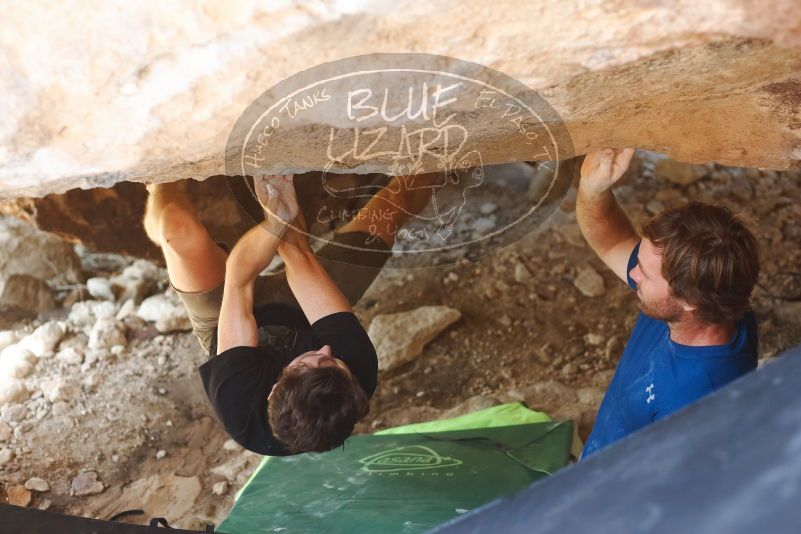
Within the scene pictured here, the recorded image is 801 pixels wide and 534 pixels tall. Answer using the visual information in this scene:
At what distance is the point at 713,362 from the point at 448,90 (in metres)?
0.79

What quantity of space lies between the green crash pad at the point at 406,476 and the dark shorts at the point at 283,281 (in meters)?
0.60

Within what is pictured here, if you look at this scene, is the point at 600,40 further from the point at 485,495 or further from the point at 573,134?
the point at 485,495

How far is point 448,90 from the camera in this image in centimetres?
131

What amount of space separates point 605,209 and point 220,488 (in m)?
1.50

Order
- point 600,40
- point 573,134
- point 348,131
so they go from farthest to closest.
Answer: point 573,134
point 348,131
point 600,40

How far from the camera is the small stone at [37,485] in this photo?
250 centimetres

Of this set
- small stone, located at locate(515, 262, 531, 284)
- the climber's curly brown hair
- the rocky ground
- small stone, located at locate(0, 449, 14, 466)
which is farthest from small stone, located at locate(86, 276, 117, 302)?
the climber's curly brown hair

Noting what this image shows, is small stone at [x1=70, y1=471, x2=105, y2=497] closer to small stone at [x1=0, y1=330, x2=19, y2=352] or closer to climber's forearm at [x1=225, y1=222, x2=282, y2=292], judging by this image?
small stone at [x1=0, y1=330, x2=19, y2=352]

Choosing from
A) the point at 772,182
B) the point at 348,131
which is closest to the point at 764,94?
the point at 348,131

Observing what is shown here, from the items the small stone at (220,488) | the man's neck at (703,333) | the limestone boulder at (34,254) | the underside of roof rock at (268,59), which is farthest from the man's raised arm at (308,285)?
the limestone boulder at (34,254)

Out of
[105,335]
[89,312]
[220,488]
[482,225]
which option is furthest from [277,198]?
[89,312]

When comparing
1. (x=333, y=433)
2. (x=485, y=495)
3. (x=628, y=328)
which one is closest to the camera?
(x=333, y=433)

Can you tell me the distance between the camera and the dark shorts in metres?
1.86

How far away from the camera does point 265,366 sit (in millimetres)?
1770
